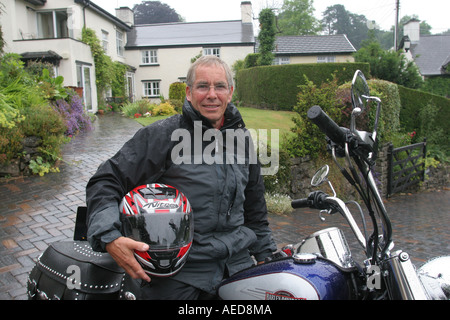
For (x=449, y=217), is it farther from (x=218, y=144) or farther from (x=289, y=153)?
(x=218, y=144)

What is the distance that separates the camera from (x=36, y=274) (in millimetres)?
2074

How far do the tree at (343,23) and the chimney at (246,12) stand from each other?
5470cm

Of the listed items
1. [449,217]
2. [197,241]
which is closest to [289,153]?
[449,217]

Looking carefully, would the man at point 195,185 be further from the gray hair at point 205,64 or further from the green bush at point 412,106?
the green bush at point 412,106

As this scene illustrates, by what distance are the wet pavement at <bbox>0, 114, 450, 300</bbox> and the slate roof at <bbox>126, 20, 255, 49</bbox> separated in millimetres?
21079

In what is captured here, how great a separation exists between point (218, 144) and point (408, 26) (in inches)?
1612

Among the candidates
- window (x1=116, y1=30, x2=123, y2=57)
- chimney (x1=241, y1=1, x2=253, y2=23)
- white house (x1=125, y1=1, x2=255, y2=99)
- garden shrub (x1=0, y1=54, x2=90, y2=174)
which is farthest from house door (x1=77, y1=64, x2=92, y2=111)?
chimney (x1=241, y1=1, x2=253, y2=23)

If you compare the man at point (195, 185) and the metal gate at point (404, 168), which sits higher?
the man at point (195, 185)

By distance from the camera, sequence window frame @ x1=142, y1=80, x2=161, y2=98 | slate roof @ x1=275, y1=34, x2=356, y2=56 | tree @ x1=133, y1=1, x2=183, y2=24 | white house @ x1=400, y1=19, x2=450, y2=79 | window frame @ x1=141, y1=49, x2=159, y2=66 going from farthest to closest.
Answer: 1. tree @ x1=133, y1=1, x2=183, y2=24
2. slate roof @ x1=275, y1=34, x2=356, y2=56
3. white house @ x1=400, y1=19, x2=450, y2=79
4. window frame @ x1=142, y1=80, x2=161, y2=98
5. window frame @ x1=141, y1=49, x2=159, y2=66

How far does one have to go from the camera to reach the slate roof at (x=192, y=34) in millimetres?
29703

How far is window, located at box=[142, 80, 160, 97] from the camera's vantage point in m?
30.1

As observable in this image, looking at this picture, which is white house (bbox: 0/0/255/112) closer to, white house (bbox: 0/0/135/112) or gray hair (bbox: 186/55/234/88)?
white house (bbox: 0/0/135/112)

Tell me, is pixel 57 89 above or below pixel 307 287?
above
